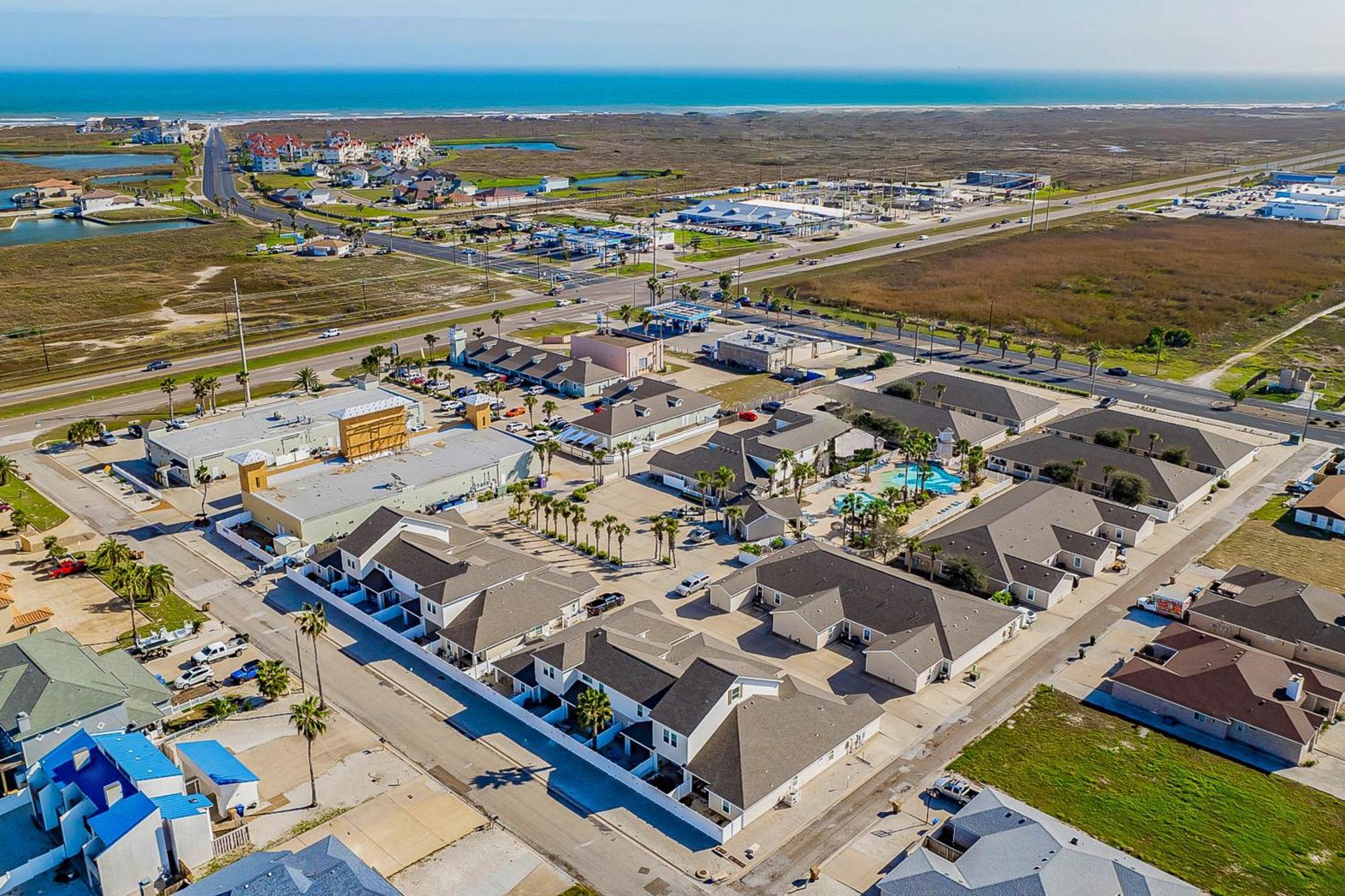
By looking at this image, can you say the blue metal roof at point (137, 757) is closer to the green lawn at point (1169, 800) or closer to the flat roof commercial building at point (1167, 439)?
the green lawn at point (1169, 800)

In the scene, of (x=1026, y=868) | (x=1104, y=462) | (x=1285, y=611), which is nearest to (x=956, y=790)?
(x=1026, y=868)

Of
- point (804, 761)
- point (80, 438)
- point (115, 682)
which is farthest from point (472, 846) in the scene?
point (80, 438)

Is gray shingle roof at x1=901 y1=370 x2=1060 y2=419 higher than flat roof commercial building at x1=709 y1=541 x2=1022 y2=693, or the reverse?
gray shingle roof at x1=901 y1=370 x2=1060 y2=419

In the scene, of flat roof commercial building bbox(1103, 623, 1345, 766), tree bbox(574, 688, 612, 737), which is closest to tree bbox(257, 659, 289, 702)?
tree bbox(574, 688, 612, 737)

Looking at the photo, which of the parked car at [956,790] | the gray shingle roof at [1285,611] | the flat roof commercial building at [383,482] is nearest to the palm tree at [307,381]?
the flat roof commercial building at [383,482]

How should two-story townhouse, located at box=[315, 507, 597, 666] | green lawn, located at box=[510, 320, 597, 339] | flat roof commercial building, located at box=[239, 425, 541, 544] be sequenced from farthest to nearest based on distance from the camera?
green lawn, located at box=[510, 320, 597, 339], flat roof commercial building, located at box=[239, 425, 541, 544], two-story townhouse, located at box=[315, 507, 597, 666]

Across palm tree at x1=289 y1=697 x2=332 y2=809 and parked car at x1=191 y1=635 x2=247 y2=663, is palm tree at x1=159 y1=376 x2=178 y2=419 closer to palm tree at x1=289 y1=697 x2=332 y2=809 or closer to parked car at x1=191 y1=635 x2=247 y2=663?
parked car at x1=191 y1=635 x2=247 y2=663
